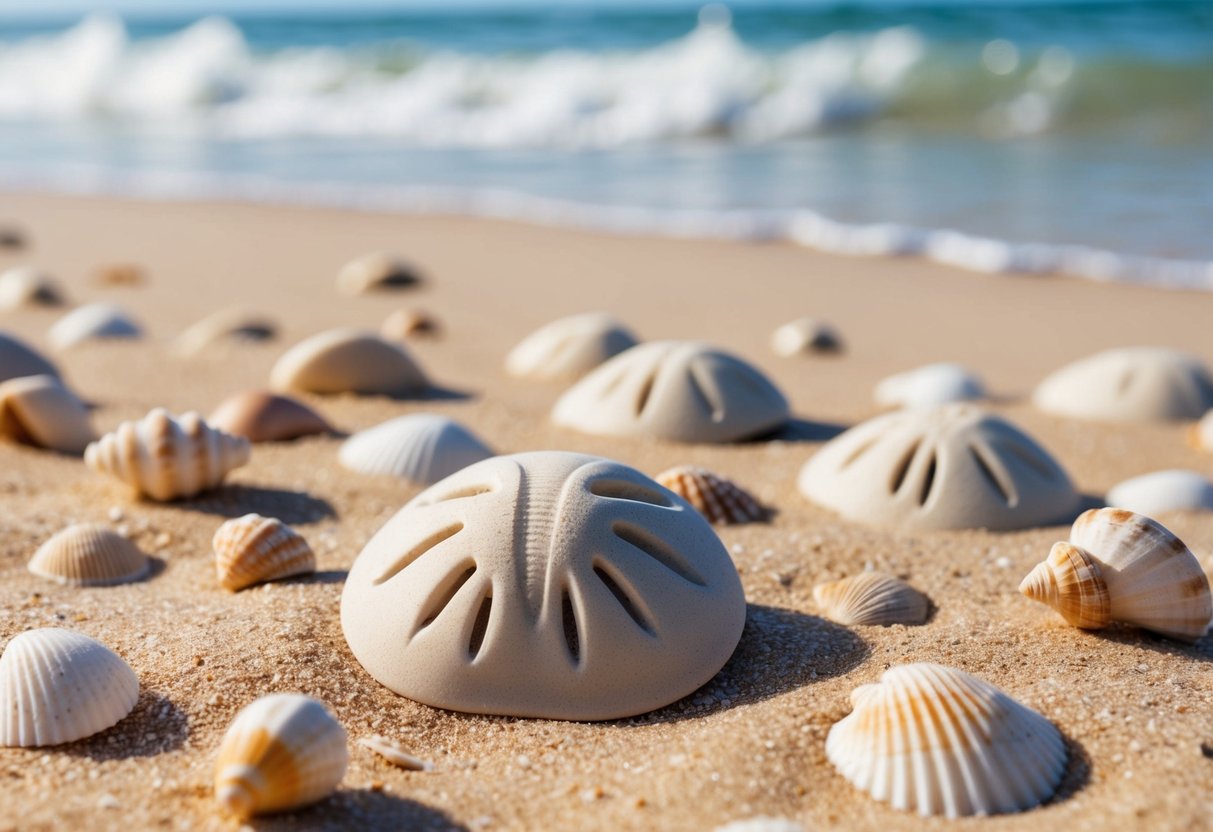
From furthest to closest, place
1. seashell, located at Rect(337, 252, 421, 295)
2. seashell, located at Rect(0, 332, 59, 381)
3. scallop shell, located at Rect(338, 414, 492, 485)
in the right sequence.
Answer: seashell, located at Rect(337, 252, 421, 295)
seashell, located at Rect(0, 332, 59, 381)
scallop shell, located at Rect(338, 414, 492, 485)

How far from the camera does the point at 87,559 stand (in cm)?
298

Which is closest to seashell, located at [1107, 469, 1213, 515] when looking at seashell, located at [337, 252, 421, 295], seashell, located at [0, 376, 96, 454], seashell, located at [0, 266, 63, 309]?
seashell, located at [0, 376, 96, 454]

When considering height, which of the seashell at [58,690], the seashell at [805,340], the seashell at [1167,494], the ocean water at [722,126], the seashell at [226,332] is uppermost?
the seashell at [58,690]

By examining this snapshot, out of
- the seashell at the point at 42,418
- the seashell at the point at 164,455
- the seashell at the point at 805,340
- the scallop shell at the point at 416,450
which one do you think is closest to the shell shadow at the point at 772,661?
the scallop shell at the point at 416,450

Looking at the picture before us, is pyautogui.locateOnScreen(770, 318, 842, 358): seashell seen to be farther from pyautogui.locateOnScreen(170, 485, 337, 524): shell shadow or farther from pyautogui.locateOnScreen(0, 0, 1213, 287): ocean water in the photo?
pyautogui.locateOnScreen(170, 485, 337, 524): shell shadow

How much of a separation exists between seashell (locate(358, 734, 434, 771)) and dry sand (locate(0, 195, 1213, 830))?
20mm

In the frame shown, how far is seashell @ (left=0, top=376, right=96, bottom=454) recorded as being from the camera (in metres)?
3.99

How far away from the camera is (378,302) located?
268 inches

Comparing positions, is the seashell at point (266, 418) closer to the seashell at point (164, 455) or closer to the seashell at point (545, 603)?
the seashell at point (164, 455)

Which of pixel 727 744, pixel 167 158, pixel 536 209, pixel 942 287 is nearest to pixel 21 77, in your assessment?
pixel 167 158

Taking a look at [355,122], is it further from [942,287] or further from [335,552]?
[335,552]

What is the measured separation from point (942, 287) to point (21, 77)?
22.0m

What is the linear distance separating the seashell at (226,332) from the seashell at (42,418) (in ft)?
4.71

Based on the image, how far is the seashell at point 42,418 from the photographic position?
3.99m
